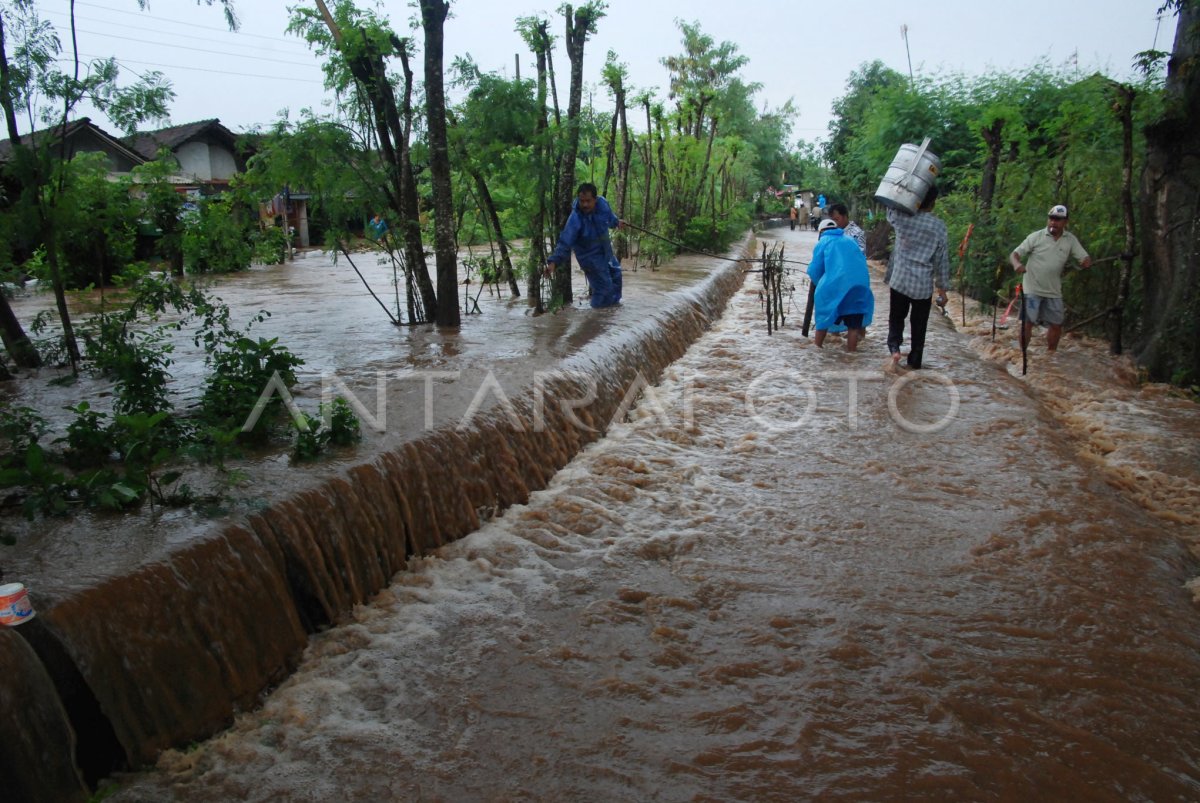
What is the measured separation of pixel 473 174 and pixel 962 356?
5624 mm

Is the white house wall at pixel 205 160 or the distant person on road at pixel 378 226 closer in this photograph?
the distant person on road at pixel 378 226

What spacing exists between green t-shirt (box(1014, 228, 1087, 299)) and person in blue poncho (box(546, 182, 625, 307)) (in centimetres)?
428

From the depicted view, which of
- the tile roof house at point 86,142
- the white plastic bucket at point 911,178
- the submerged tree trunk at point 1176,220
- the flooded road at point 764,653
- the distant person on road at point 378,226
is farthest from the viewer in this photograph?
the distant person on road at point 378,226

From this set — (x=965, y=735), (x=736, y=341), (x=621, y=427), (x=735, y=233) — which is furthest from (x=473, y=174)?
(x=735, y=233)

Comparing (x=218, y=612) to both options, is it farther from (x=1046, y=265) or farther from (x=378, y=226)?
(x=1046, y=265)

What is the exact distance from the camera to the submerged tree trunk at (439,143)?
6.75m

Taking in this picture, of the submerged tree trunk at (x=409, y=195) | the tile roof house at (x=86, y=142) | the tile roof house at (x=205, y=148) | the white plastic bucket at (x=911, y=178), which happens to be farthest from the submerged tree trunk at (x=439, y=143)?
the tile roof house at (x=205, y=148)

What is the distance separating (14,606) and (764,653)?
269 cm

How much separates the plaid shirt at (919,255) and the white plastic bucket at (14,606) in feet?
23.5

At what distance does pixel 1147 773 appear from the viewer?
2736 millimetres

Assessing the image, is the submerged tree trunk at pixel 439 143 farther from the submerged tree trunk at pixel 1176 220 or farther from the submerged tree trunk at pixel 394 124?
the submerged tree trunk at pixel 1176 220

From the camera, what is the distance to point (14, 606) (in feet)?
8.01

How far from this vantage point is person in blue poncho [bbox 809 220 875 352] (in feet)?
28.4

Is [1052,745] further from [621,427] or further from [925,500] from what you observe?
[621,427]
